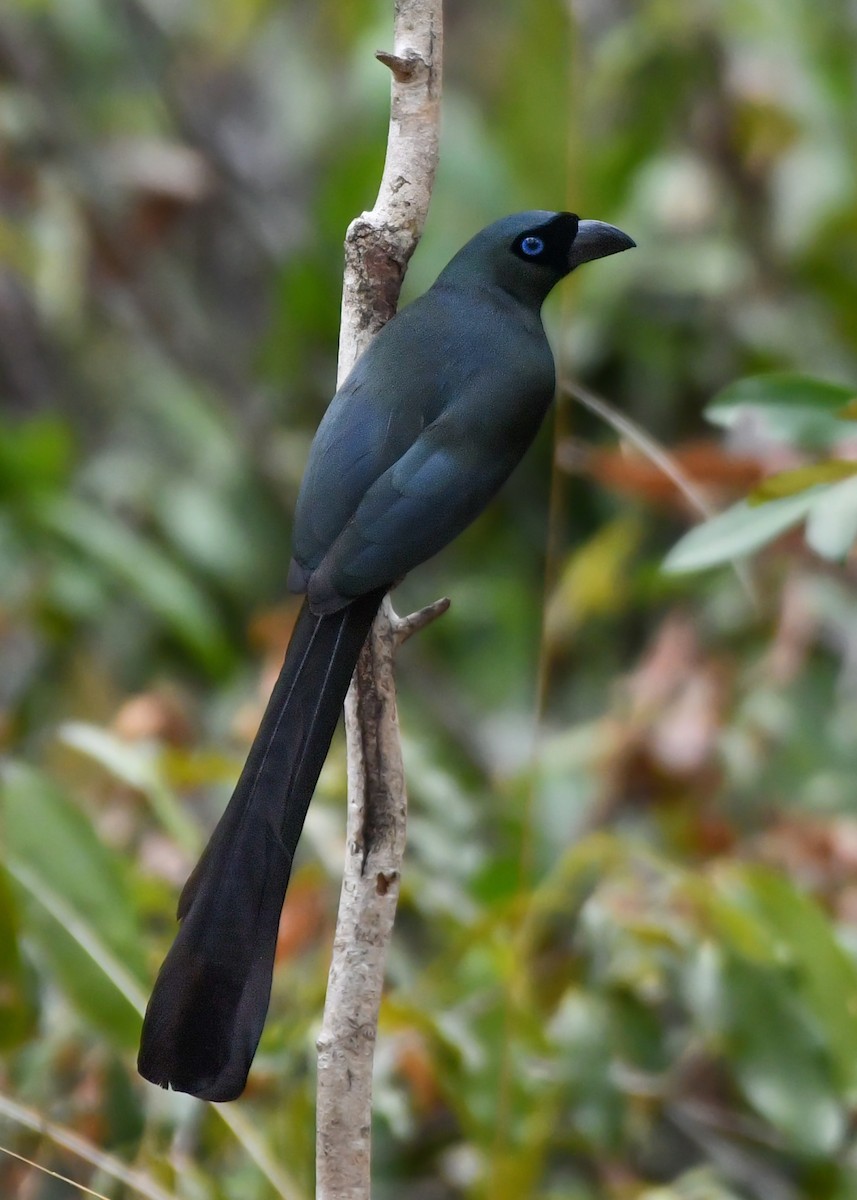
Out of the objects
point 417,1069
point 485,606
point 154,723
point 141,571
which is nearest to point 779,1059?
point 417,1069

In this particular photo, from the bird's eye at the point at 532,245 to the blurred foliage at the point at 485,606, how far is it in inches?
7.4

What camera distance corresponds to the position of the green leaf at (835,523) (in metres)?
1.59

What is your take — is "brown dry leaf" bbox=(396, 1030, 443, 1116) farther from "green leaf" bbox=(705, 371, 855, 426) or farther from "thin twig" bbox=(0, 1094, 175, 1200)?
"green leaf" bbox=(705, 371, 855, 426)

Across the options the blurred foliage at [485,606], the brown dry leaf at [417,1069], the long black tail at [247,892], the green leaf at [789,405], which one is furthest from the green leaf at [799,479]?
the brown dry leaf at [417,1069]

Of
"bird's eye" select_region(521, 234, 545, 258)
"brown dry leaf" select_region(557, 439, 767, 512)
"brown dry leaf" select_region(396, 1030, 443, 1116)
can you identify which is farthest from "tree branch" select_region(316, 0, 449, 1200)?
"brown dry leaf" select_region(557, 439, 767, 512)

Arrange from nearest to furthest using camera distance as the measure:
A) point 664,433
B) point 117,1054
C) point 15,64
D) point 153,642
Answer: point 117,1054
point 153,642
point 664,433
point 15,64

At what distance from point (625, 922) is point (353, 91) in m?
3.46

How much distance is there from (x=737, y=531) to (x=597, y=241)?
1.24 feet

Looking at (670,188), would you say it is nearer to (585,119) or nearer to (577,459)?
(585,119)

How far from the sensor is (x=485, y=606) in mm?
3852

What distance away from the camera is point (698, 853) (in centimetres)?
301

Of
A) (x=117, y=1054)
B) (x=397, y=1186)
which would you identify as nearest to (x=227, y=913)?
(x=117, y=1054)

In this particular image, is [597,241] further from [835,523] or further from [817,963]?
[817,963]

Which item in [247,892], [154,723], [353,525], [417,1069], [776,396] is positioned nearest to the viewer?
[247,892]
